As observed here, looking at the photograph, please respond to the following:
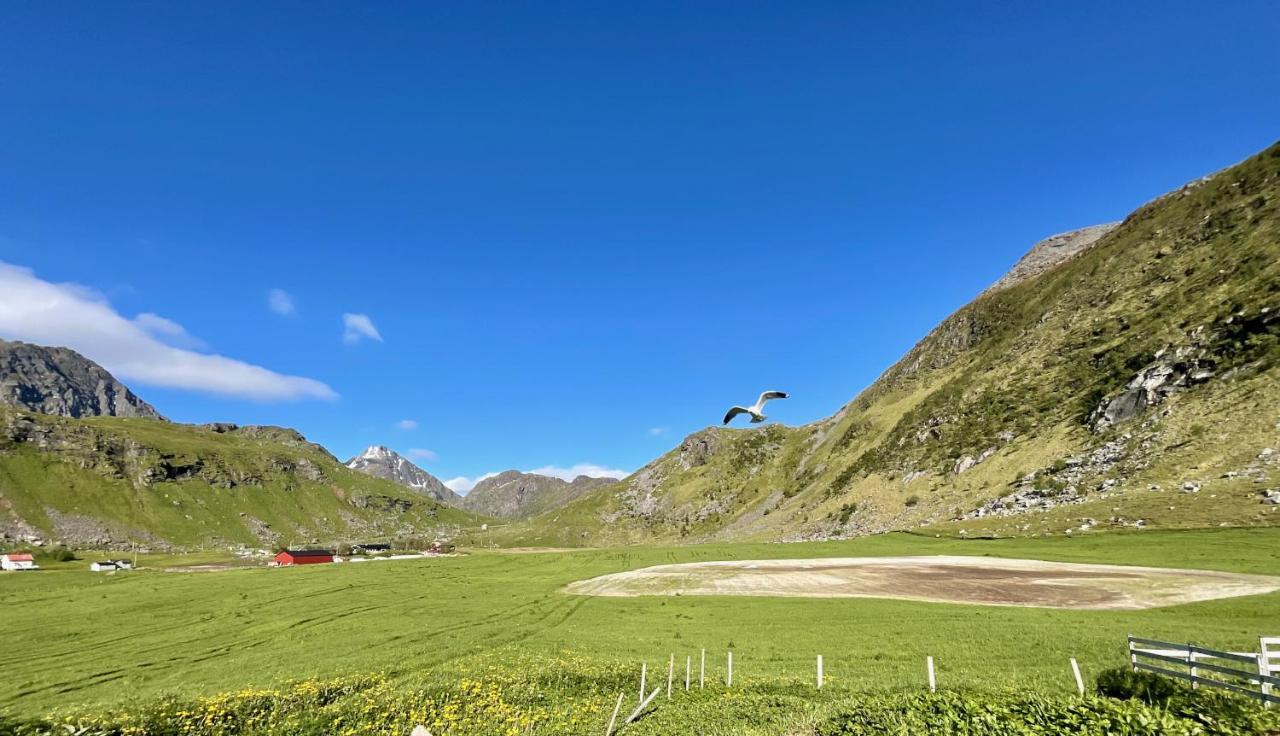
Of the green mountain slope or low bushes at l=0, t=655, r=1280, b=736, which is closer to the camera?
low bushes at l=0, t=655, r=1280, b=736

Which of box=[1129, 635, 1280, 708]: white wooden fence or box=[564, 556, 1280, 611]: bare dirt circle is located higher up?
box=[1129, 635, 1280, 708]: white wooden fence

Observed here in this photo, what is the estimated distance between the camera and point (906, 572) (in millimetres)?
79375

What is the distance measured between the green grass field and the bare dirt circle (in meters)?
4.49

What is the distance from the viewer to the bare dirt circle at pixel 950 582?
51.2 meters

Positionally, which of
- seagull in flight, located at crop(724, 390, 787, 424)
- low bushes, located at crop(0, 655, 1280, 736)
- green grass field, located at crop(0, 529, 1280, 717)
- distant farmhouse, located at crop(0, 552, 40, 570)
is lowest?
distant farmhouse, located at crop(0, 552, 40, 570)

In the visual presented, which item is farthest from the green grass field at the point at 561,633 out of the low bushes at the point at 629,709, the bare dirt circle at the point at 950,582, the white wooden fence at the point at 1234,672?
the white wooden fence at the point at 1234,672

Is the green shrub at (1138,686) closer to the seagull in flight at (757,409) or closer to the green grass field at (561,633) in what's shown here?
the green grass field at (561,633)

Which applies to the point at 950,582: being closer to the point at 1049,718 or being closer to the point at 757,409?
the point at 757,409

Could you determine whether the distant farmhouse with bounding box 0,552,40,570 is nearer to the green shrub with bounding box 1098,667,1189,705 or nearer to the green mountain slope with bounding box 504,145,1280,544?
the green mountain slope with bounding box 504,145,1280,544

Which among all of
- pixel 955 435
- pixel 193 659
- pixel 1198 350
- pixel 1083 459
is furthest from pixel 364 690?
pixel 955 435

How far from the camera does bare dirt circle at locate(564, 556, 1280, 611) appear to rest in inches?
2016

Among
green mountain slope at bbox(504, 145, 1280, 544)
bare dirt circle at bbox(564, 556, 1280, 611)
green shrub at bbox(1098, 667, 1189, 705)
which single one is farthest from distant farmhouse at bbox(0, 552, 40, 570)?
green shrub at bbox(1098, 667, 1189, 705)

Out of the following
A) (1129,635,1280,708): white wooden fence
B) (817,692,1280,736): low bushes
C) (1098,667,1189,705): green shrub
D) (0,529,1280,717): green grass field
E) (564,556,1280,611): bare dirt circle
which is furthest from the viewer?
(564,556,1280,611): bare dirt circle

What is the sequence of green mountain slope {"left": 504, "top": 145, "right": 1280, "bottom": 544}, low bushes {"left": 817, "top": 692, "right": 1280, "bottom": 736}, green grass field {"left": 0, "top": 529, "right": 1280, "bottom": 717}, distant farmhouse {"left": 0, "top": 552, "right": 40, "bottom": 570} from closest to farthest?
1. low bushes {"left": 817, "top": 692, "right": 1280, "bottom": 736}
2. green grass field {"left": 0, "top": 529, "right": 1280, "bottom": 717}
3. green mountain slope {"left": 504, "top": 145, "right": 1280, "bottom": 544}
4. distant farmhouse {"left": 0, "top": 552, "right": 40, "bottom": 570}
